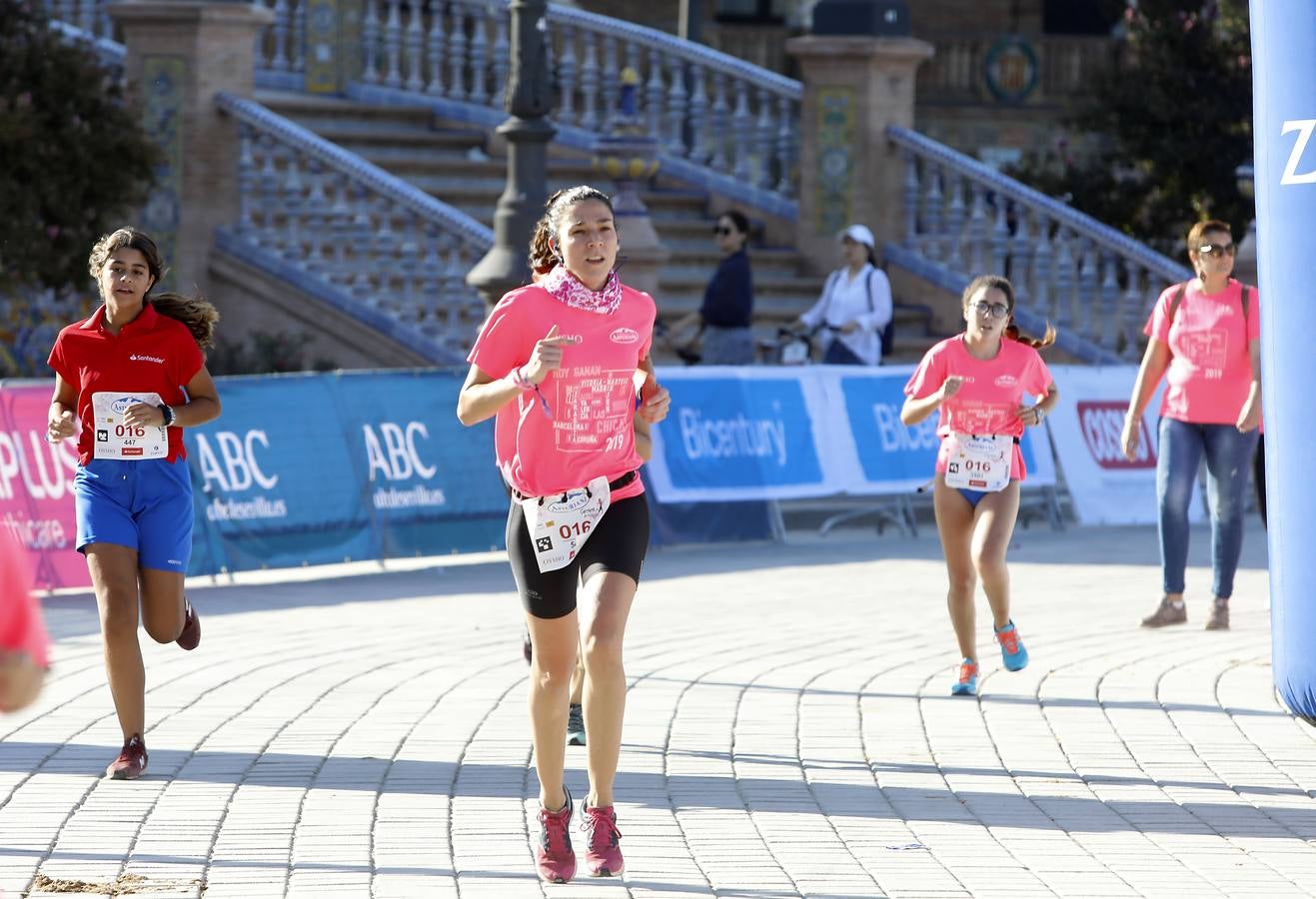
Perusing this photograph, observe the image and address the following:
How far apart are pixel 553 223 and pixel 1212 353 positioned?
5.54 m

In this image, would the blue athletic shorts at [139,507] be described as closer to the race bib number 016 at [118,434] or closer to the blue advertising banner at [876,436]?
the race bib number 016 at [118,434]

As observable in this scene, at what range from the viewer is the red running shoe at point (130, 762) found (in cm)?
780

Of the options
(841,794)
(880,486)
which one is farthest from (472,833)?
(880,486)

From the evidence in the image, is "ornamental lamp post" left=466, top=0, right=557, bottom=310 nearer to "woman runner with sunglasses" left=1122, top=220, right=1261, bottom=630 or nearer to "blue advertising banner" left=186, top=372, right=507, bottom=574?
"blue advertising banner" left=186, top=372, right=507, bottom=574

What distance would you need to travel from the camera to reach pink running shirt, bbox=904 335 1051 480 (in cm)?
966

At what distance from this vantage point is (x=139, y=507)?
805cm

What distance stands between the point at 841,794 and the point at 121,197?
12.0 meters

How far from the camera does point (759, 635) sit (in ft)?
37.4

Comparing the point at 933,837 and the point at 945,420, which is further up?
the point at 945,420

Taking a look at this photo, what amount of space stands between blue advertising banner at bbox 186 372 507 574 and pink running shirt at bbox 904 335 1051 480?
466 cm

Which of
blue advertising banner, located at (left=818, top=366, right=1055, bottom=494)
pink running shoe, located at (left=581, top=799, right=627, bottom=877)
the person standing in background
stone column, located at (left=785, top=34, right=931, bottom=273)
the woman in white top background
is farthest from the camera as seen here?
stone column, located at (left=785, top=34, right=931, bottom=273)

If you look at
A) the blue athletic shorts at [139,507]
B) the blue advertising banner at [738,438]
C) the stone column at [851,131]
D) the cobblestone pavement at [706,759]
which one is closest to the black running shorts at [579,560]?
the cobblestone pavement at [706,759]

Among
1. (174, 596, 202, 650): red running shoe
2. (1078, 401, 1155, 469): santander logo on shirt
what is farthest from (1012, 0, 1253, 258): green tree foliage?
(174, 596, 202, 650): red running shoe

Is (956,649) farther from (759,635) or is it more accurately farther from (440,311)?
(440,311)
